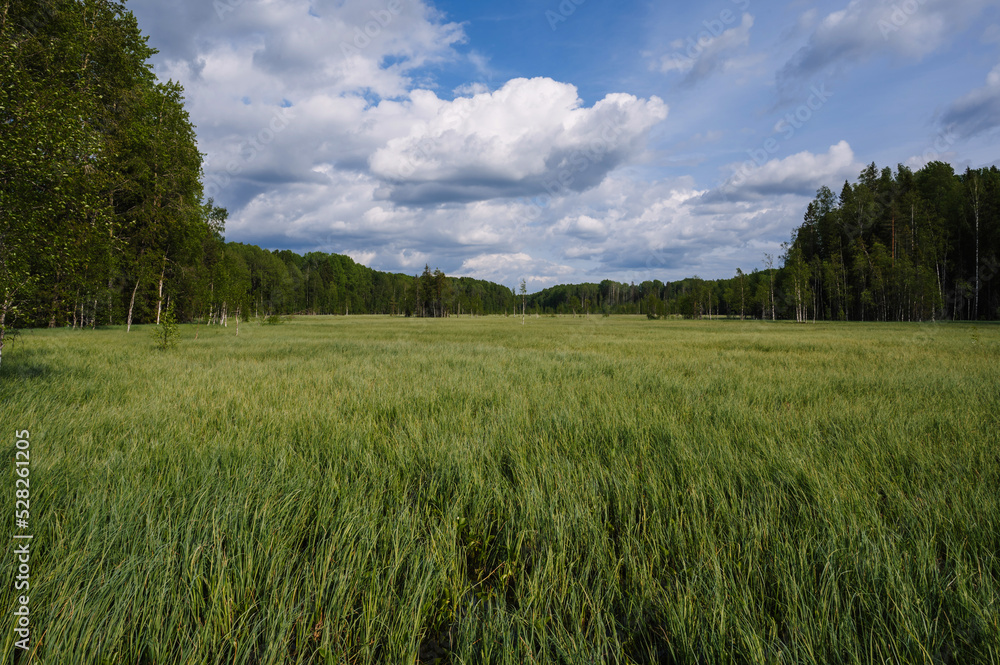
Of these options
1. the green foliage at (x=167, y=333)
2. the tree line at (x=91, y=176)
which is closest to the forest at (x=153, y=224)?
the tree line at (x=91, y=176)

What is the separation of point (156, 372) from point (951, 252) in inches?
3122

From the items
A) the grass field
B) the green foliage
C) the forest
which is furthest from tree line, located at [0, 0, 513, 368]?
the grass field

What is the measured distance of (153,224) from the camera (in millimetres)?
21141

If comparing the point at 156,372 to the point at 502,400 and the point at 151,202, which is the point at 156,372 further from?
the point at 151,202

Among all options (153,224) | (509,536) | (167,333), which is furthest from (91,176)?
(153,224)

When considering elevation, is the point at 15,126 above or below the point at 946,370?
above

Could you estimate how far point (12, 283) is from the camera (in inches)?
211

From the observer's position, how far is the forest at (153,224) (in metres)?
5.77

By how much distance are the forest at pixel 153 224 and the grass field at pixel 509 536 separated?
3.21 meters

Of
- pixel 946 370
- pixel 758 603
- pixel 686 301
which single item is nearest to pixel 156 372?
pixel 758 603

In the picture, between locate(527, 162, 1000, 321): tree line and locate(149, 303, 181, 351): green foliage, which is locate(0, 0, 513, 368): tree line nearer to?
locate(149, 303, 181, 351): green foliage

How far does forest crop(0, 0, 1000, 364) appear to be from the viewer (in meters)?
5.77

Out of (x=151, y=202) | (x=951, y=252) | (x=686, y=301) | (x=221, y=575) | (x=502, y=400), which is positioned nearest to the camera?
(x=221, y=575)

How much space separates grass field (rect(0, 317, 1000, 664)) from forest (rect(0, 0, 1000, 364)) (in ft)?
10.5
